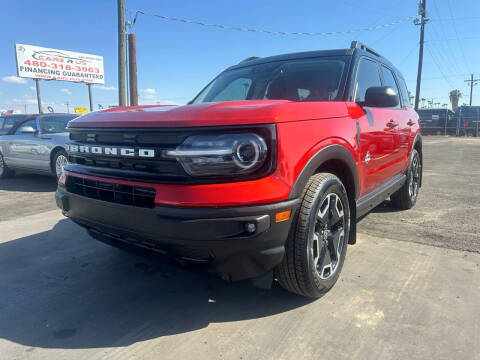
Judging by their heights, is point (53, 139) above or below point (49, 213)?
above

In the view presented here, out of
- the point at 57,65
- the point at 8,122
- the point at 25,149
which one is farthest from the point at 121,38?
the point at 57,65

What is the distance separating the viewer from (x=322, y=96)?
119 inches

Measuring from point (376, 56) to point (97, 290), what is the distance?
11.8ft

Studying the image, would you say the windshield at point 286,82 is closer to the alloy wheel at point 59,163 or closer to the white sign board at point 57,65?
the alloy wheel at point 59,163

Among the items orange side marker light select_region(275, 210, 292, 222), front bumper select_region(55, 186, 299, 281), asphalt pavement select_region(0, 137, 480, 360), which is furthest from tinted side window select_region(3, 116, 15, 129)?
orange side marker light select_region(275, 210, 292, 222)

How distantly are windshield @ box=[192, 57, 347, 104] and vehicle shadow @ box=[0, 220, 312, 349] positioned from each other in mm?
1654

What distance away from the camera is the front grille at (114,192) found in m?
2.05

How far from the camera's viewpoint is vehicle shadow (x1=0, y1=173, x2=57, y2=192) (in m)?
7.18

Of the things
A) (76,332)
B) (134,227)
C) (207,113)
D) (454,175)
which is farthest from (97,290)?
(454,175)

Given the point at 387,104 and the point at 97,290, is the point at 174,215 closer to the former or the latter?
the point at 97,290

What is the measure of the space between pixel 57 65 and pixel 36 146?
2808 centimetres

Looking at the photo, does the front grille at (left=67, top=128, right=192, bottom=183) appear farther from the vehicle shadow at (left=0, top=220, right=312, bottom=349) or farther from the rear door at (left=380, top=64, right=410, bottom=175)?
the rear door at (left=380, top=64, right=410, bottom=175)

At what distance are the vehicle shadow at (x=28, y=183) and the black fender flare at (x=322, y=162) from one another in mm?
6196

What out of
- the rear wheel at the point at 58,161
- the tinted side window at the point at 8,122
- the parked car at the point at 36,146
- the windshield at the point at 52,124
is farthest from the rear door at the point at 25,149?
the tinted side window at the point at 8,122
